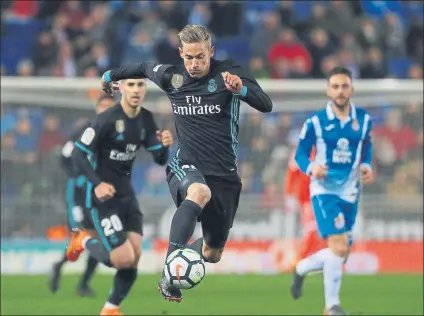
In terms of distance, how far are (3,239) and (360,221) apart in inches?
184

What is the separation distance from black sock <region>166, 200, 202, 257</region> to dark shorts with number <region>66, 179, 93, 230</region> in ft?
15.1

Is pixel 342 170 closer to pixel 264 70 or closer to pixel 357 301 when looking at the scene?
pixel 357 301

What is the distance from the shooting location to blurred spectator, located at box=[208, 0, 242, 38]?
19047 millimetres

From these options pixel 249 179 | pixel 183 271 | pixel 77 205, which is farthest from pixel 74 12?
pixel 183 271

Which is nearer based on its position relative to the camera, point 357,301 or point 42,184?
point 357,301

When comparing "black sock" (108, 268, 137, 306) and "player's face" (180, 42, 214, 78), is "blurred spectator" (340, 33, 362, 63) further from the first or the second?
"player's face" (180, 42, 214, 78)

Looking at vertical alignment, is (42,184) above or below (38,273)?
above

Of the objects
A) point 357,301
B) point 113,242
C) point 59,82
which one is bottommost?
point 357,301

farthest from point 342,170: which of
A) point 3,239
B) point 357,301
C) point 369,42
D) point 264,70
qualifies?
point 369,42

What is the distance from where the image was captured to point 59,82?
14.4m

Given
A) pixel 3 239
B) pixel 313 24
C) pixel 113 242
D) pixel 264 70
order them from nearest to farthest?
pixel 113 242 → pixel 3 239 → pixel 264 70 → pixel 313 24

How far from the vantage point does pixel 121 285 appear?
9.55 m

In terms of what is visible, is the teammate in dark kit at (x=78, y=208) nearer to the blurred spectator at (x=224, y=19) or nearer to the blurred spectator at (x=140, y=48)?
the blurred spectator at (x=140, y=48)

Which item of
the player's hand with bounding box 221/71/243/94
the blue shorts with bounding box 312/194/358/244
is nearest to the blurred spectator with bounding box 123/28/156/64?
the blue shorts with bounding box 312/194/358/244
